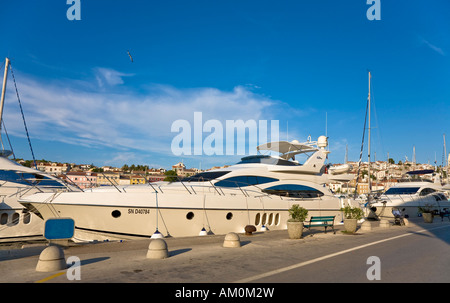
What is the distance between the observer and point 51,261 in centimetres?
658

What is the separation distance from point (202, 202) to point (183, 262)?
6574mm

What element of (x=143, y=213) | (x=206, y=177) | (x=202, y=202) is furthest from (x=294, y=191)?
(x=143, y=213)

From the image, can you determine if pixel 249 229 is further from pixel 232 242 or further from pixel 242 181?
pixel 242 181

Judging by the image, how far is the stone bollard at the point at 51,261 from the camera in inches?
258

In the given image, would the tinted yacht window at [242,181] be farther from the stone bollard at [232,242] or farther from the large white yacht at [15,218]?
the large white yacht at [15,218]

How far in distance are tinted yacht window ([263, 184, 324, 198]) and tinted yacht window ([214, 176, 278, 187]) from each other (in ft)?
1.78

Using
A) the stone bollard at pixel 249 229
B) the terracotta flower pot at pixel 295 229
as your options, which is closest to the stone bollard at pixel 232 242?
the terracotta flower pot at pixel 295 229

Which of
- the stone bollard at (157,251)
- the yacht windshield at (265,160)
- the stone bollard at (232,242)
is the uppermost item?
the yacht windshield at (265,160)

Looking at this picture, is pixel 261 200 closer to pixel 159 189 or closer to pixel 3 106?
pixel 159 189

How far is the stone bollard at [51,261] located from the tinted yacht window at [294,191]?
40.6ft

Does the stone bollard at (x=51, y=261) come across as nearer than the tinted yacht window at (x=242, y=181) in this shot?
Yes

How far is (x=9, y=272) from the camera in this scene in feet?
21.4

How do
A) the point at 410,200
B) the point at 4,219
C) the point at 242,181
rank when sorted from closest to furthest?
the point at 4,219, the point at 242,181, the point at 410,200

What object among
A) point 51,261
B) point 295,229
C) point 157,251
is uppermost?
point 51,261
